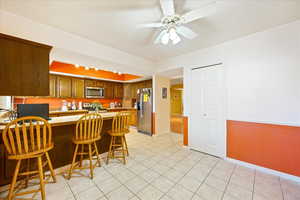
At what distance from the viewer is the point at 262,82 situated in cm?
205

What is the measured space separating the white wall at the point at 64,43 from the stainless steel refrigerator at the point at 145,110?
130 cm

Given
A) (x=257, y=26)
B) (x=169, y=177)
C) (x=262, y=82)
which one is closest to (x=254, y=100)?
(x=262, y=82)

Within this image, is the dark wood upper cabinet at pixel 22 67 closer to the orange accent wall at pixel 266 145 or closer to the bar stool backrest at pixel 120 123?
the bar stool backrest at pixel 120 123

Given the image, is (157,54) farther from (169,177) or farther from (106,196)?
(106,196)

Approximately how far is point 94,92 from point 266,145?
205 inches

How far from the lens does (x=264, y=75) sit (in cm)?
203

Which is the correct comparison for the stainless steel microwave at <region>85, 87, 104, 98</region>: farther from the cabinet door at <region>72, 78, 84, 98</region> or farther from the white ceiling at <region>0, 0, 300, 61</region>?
the white ceiling at <region>0, 0, 300, 61</region>

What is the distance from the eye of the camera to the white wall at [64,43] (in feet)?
5.43

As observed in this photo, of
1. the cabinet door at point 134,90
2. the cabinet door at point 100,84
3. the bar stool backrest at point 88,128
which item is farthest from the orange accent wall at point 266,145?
the cabinet door at point 100,84

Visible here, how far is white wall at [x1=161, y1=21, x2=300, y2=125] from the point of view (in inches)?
71.7

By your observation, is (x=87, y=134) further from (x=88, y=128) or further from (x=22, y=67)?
(x=22, y=67)

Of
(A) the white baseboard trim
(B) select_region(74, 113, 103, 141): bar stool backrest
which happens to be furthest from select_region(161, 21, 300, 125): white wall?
(B) select_region(74, 113, 103, 141): bar stool backrest

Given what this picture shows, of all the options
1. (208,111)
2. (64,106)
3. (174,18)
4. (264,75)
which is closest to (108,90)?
(64,106)

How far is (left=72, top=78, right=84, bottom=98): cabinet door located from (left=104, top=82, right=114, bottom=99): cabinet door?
948 millimetres
